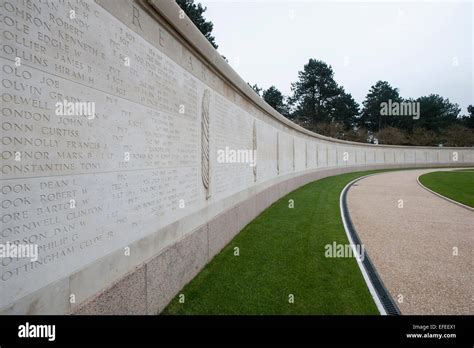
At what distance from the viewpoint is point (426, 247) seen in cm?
615

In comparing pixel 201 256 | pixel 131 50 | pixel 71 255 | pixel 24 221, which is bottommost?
pixel 201 256

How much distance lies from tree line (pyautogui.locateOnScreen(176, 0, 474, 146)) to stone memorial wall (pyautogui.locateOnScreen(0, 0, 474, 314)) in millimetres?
48451

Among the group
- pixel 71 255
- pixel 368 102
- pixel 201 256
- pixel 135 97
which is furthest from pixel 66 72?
pixel 368 102

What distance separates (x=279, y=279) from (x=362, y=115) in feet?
224

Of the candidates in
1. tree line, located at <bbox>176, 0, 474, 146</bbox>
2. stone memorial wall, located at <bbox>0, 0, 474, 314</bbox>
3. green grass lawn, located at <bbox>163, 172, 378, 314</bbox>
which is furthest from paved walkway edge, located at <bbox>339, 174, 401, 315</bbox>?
tree line, located at <bbox>176, 0, 474, 146</bbox>

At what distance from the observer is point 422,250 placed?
5.96 meters

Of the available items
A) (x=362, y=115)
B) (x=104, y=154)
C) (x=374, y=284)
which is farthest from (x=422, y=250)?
(x=362, y=115)

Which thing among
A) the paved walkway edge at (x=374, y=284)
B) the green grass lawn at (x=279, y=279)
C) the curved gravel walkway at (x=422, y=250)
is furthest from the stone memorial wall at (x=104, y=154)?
the curved gravel walkway at (x=422, y=250)

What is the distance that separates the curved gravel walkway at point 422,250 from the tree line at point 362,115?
144 ft

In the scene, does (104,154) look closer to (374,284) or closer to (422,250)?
(374,284)

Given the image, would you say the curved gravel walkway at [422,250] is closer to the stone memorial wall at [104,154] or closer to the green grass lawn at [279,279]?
the green grass lawn at [279,279]

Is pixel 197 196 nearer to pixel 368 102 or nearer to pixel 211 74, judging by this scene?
pixel 211 74

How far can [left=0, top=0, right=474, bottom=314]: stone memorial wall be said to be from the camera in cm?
192
